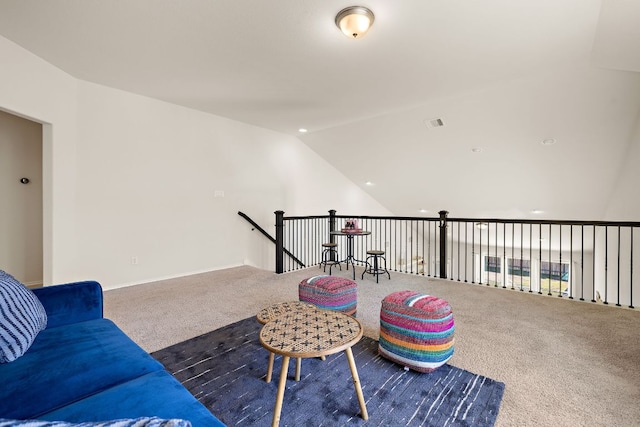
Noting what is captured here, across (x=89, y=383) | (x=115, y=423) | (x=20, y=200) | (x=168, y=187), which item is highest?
(x=168, y=187)

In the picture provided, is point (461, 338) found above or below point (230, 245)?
below

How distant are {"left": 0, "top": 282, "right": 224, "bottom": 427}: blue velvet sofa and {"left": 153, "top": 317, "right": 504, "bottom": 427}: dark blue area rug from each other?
0.55 meters

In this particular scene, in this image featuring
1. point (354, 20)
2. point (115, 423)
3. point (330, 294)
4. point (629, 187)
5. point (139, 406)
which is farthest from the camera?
point (629, 187)

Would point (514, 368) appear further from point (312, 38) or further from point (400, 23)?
point (312, 38)

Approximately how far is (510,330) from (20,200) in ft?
19.9

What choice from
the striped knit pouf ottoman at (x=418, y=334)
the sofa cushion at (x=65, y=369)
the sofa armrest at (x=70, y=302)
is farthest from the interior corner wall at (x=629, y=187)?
the sofa armrest at (x=70, y=302)

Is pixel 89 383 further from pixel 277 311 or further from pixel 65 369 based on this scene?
pixel 277 311

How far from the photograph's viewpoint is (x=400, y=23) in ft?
8.19

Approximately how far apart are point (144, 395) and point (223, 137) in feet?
15.1

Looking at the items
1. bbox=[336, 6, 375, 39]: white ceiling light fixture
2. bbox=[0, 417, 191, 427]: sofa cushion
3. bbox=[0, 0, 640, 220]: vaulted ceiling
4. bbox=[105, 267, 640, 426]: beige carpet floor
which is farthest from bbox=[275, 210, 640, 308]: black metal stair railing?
bbox=[0, 417, 191, 427]: sofa cushion

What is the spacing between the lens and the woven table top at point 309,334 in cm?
151

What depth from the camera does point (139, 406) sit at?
109 cm

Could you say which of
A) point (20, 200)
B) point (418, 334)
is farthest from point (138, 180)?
point (418, 334)

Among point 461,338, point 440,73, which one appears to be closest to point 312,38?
point 440,73
